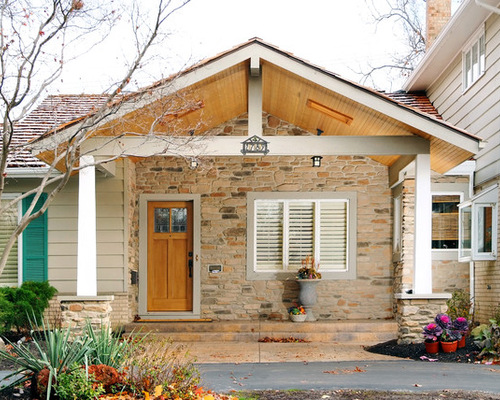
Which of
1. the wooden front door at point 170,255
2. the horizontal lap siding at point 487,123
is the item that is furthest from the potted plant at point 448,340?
the wooden front door at point 170,255

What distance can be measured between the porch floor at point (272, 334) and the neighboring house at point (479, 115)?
1777 millimetres

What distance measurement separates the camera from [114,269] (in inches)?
464

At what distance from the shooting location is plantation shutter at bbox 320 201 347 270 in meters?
12.5

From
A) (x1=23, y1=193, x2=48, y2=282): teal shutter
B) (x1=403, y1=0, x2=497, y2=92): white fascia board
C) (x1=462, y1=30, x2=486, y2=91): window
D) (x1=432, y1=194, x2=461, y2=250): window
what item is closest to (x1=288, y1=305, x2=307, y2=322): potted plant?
(x1=432, y1=194, x2=461, y2=250): window

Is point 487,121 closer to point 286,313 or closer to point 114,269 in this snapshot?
point 286,313

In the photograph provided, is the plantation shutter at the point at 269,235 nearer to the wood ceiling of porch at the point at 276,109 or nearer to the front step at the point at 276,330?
the front step at the point at 276,330

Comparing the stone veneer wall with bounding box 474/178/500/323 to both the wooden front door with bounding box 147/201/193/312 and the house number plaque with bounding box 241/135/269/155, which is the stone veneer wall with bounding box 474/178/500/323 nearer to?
the house number plaque with bounding box 241/135/269/155

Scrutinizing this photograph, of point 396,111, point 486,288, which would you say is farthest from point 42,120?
point 486,288

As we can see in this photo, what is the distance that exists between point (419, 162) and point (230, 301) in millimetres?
4478

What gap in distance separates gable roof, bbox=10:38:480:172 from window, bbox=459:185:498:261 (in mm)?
853

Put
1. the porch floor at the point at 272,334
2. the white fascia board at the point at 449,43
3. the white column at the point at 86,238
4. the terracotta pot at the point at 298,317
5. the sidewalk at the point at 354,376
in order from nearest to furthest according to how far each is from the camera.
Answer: the sidewalk at the point at 354,376, the white column at the point at 86,238, the porch floor at the point at 272,334, the white fascia board at the point at 449,43, the terracotta pot at the point at 298,317

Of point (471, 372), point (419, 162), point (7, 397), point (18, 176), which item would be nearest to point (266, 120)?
point (419, 162)

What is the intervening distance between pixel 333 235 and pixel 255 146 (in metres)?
3.62

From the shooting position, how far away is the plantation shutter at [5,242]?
38.9 feet
